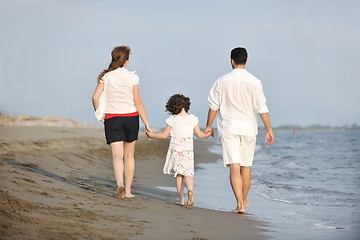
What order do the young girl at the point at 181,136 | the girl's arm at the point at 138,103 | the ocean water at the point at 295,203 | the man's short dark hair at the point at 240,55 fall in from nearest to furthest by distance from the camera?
the ocean water at the point at 295,203 < the man's short dark hair at the point at 240,55 < the girl's arm at the point at 138,103 < the young girl at the point at 181,136

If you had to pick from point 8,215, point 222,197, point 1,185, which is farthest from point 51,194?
Answer: point 222,197

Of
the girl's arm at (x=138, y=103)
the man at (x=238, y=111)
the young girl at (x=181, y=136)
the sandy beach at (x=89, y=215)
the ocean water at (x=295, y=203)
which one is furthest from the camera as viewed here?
the young girl at (x=181, y=136)

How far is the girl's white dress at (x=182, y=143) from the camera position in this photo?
6152mm

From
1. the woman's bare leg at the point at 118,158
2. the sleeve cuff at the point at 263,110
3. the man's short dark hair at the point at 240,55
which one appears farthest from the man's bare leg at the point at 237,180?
the woman's bare leg at the point at 118,158

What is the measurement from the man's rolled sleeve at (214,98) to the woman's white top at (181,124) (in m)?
0.43

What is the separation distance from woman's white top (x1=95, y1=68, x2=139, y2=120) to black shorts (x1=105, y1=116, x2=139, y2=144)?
4.2 inches

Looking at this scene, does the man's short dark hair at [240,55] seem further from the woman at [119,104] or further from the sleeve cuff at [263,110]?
the woman at [119,104]

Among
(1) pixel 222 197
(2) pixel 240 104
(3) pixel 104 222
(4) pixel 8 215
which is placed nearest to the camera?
(4) pixel 8 215

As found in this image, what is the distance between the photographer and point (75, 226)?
3.90 meters

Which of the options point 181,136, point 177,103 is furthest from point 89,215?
point 177,103

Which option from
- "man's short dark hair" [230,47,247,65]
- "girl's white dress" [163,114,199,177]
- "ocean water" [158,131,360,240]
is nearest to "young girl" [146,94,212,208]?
"girl's white dress" [163,114,199,177]

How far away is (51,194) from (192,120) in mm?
2062

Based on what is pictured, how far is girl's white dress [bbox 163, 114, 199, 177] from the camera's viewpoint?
20.2 ft

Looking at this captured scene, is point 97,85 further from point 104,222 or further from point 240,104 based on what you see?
point 104,222
